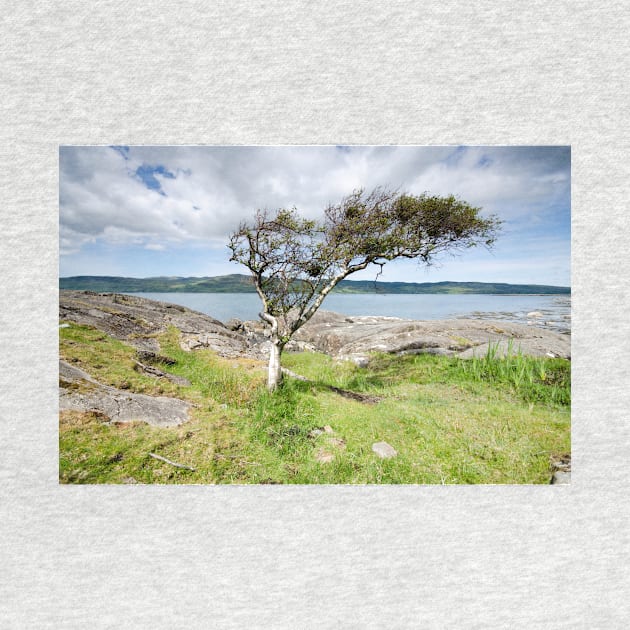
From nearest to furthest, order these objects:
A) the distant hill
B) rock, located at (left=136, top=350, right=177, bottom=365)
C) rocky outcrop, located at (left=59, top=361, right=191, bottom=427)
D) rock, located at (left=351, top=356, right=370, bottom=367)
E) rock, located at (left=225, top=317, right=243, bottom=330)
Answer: rocky outcrop, located at (left=59, top=361, right=191, bottom=427)
the distant hill
rock, located at (left=136, top=350, right=177, bottom=365)
rock, located at (left=225, top=317, right=243, bottom=330)
rock, located at (left=351, top=356, right=370, bottom=367)

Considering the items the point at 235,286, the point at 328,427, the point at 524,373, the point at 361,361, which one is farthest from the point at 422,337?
the point at 235,286

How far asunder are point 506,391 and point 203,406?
7.97ft

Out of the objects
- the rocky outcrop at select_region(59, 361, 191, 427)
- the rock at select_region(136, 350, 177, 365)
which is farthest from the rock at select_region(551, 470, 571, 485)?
the rock at select_region(136, 350, 177, 365)

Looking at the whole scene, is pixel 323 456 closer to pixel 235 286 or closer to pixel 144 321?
pixel 235 286

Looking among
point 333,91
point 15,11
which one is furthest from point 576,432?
point 15,11

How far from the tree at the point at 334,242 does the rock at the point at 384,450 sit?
93 centimetres

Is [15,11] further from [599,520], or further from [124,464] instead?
[599,520]

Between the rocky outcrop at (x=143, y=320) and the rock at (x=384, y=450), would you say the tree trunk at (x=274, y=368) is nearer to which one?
the rocky outcrop at (x=143, y=320)

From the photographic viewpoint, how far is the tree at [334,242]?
2057 mm

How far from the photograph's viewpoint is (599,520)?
187 cm

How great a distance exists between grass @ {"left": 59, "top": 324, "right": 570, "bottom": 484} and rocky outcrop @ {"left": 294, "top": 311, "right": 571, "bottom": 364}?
0.34 feet

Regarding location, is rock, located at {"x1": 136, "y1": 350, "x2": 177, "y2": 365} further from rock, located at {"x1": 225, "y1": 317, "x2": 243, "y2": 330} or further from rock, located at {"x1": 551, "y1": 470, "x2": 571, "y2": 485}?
rock, located at {"x1": 551, "y1": 470, "x2": 571, "y2": 485}

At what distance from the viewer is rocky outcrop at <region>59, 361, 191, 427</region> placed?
6.18 feet

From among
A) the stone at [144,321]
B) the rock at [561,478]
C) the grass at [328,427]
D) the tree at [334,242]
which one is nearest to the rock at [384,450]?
the grass at [328,427]
